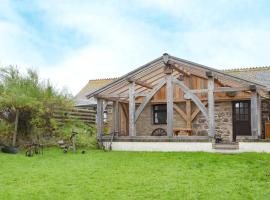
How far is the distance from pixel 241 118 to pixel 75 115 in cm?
804

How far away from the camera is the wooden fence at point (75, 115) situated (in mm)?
16984

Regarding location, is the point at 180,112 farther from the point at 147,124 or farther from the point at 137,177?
the point at 137,177

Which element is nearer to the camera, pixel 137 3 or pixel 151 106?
pixel 137 3

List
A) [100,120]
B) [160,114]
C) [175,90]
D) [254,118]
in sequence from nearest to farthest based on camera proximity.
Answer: [254,118] → [100,120] → [175,90] → [160,114]

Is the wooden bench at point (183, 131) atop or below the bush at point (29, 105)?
below

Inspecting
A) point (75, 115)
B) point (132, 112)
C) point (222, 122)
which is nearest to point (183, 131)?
point (222, 122)

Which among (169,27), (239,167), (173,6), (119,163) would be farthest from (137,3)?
(239,167)

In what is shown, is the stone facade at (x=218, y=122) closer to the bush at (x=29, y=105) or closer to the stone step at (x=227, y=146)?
the stone step at (x=227, y=146)

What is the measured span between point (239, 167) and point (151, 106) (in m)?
9.96

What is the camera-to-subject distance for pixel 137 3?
12547 millimetres

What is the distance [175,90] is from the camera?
1878 centimetres

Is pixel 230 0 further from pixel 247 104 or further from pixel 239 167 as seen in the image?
pixel 247 104

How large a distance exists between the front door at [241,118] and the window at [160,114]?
11.9 ft

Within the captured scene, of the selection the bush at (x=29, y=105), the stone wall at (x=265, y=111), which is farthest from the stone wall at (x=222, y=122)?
the bush at (x=29, y=105)
